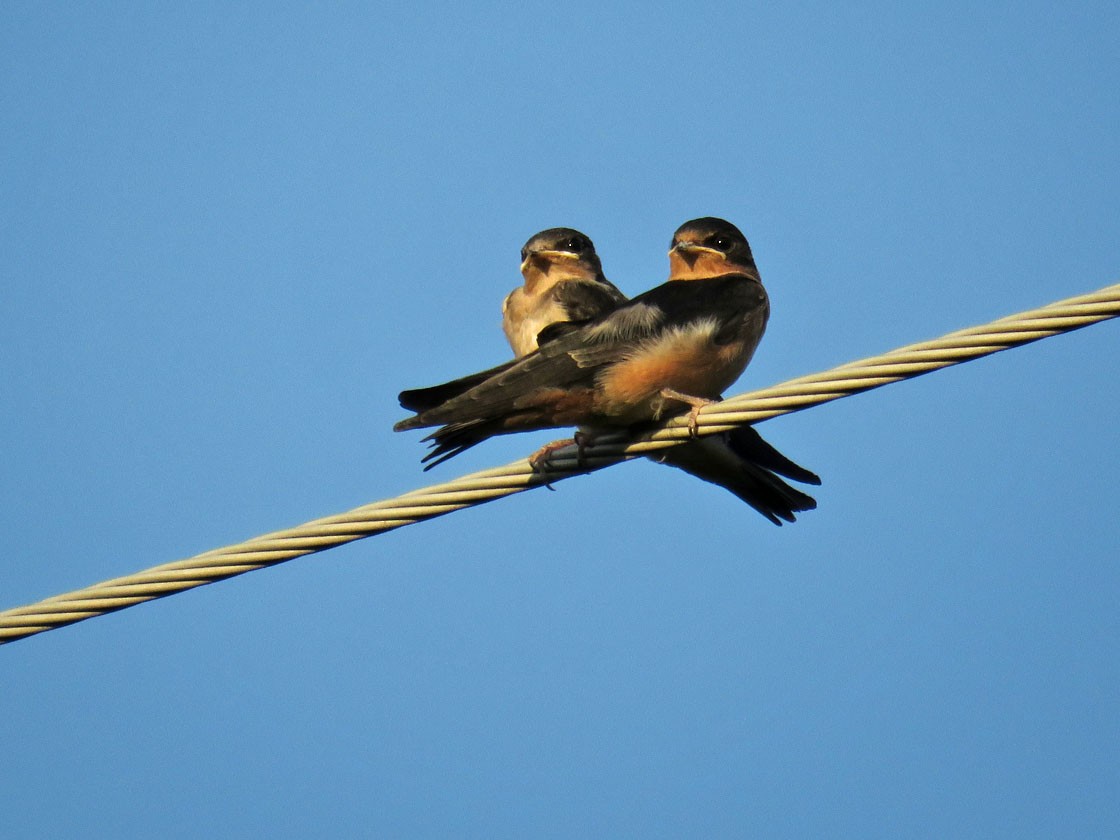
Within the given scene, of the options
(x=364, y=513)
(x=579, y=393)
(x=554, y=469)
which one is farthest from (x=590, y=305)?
(x=364, y=513)

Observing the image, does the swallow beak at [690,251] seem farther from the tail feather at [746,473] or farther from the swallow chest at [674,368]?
the tail feather at [746,473]

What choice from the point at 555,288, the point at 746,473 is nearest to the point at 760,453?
the point at 746,473

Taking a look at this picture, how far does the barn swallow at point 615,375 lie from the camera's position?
19.8 ft

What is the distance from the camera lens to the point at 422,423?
5879mm

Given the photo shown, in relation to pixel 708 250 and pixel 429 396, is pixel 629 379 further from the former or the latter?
pixel 708 250

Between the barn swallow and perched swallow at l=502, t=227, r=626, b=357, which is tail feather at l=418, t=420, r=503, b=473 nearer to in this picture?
the barn swallow

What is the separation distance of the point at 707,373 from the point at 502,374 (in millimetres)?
884

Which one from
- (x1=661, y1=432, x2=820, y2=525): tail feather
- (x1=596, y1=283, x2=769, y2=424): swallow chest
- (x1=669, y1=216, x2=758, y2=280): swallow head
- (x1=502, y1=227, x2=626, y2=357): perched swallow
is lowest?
(x1=661, y1=432, x2=820, y2=525): tail feather

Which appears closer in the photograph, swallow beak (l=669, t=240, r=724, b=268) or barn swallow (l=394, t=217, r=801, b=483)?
barn swallow (l=394, t=217, r=801, b=483)

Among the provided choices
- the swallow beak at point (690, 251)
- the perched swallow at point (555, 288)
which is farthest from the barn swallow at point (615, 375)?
the perched swallow at point (555, 288)

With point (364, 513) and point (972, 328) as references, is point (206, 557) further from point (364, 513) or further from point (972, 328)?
point (972, 328)

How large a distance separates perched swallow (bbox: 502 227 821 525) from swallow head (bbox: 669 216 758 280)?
434 mm

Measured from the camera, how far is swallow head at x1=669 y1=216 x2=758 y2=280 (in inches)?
314

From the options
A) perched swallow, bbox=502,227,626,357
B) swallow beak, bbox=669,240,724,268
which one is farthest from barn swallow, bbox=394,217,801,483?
perched swallow, bbox=502,227,626,357
